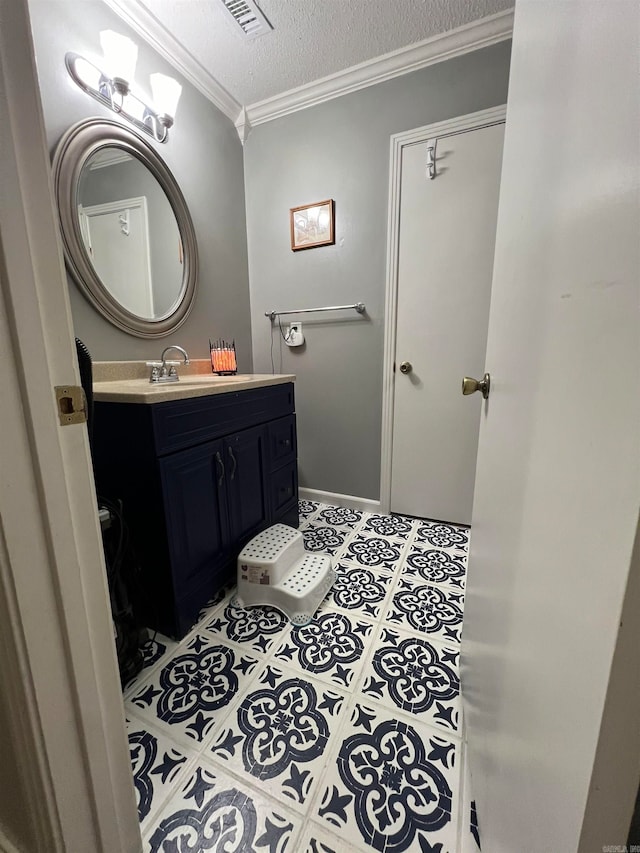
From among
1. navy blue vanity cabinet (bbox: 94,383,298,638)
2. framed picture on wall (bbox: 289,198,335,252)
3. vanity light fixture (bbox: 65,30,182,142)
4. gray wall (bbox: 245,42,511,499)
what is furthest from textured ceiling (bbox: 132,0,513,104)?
navy blue vanity cabinet (bbox: 94,383,298,638)

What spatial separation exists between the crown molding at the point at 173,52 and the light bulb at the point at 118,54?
0.19 meters

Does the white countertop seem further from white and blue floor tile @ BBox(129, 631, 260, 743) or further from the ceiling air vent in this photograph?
the ceiling air vent

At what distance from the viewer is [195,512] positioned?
3.85ft

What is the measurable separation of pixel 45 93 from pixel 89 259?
500 mm

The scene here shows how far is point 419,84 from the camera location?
158 centimetres

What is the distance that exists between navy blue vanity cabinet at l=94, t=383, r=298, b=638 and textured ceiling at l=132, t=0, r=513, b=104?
1536 millimetres

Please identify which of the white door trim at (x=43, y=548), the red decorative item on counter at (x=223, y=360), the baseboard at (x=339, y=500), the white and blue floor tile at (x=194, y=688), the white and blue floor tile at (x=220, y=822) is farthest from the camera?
the baseboard at (x=339, y=500)

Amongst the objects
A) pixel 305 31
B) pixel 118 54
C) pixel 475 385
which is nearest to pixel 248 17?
pixel 305 31

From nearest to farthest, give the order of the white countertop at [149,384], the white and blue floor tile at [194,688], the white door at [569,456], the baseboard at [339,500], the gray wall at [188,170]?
the white door at [569,456], the white and blue floor tile at [194,688], the white countertop at [149,384], the gray wall at [188,170], the baseboard at [339,500]

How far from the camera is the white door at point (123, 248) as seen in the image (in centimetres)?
129

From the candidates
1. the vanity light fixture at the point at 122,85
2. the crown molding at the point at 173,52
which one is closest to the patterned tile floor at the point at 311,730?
the vanity light fixture at the point at 122,85

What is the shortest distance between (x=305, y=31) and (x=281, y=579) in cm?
231

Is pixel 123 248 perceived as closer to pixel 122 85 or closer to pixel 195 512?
pixel 122 85

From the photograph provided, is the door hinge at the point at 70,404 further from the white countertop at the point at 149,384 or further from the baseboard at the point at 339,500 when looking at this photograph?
the baseboard at the point at 339,500
